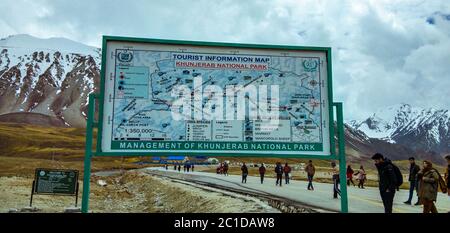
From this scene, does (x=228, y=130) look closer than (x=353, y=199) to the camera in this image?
Yes

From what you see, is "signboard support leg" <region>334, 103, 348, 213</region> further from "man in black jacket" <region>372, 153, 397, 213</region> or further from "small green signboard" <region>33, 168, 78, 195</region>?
"small green signboard" <region>33, 168, 78, 195</region>

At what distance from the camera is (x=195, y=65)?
1044 cm

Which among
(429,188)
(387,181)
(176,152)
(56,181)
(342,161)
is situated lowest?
(56,181)

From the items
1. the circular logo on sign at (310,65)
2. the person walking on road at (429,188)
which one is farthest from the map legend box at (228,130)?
the person walking on road at (429,188)

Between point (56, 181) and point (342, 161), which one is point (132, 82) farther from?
point (56, 181)

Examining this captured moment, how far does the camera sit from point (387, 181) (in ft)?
34.7

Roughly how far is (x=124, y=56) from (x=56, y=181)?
6.93m

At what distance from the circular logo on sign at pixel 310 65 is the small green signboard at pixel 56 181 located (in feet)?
29.3

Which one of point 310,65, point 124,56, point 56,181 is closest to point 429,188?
point 310,65
